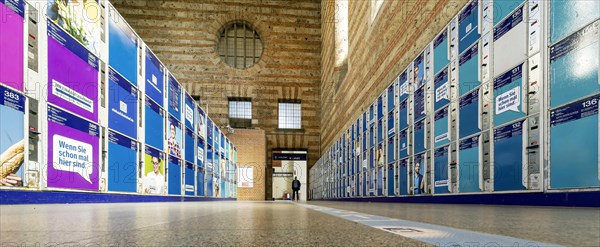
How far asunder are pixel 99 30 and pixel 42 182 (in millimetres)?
1584

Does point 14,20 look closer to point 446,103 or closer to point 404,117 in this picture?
point 446,103

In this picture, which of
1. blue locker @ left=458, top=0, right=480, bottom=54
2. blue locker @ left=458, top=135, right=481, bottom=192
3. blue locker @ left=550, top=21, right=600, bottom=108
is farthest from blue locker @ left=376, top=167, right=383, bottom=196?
blue locker @ left=550, top=21, right=600, bottom=108

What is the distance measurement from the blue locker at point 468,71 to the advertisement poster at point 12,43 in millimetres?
3790

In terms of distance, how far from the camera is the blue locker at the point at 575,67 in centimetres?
269

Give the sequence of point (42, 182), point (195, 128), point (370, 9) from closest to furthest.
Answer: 1. point (42, 182)
2. point (195, 128)
3. point (370, 9)

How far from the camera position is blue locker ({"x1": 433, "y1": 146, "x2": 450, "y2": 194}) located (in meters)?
4.92

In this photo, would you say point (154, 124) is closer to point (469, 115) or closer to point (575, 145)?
point (469, 115)

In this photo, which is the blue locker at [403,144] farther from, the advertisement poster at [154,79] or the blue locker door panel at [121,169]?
the blue locker door panel at [121,169]

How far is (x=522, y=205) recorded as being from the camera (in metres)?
3.40

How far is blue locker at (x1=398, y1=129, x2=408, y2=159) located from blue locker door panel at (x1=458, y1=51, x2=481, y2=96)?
1931 millimetres

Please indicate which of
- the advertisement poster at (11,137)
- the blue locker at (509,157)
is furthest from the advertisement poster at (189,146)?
the blue locker at (509,157)

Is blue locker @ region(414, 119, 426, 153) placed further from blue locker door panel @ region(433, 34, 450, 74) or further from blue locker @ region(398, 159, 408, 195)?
blue locker door panel @ region(433, 34, 450, 74)

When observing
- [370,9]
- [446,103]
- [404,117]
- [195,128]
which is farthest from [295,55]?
[446,103]

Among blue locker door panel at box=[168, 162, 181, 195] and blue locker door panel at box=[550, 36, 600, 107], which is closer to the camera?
blue locker door panel at box=[550, 36, 600, 107]
